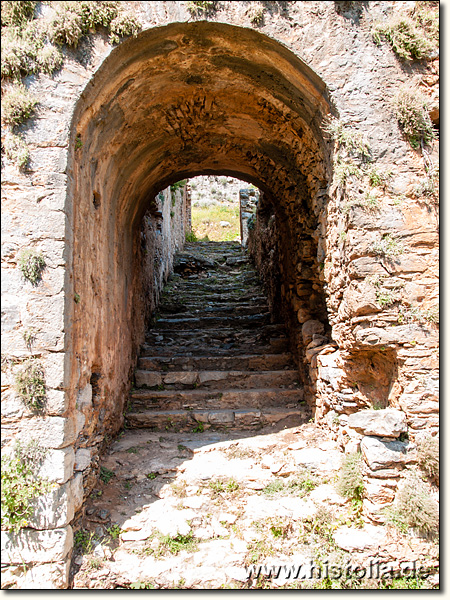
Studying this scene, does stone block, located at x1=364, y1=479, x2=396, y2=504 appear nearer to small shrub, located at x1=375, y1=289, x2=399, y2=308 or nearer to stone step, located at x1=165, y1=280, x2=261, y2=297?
small shrub, located at x1=375, y1=289, x2=399, y2=308

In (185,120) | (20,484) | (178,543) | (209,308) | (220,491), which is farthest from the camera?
(209,308)

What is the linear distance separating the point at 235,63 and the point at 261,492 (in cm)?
418

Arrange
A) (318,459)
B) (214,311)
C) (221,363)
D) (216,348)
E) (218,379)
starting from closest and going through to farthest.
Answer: (318,459)
(218,379)
(221,363)
(216,348)
(214,311)

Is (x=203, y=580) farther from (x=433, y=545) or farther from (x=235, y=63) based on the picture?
(x=235, y=63)

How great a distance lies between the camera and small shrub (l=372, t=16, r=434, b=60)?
12.6 feet

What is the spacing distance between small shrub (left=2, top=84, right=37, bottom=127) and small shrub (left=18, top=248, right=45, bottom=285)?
43.5 inches

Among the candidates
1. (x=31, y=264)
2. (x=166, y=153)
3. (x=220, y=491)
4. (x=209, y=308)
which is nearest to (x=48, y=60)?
(x=31, y=264)

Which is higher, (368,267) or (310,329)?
(368,267)

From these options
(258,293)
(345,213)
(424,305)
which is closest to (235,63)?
(345,213)

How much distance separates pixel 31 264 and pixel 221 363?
389cm

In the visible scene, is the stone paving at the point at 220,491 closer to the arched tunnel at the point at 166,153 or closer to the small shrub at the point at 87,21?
the arched tunnel at the point at 166,153

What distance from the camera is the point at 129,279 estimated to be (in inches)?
239

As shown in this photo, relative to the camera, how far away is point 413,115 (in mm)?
3777

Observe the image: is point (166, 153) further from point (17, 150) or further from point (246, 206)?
point (246, 206)
